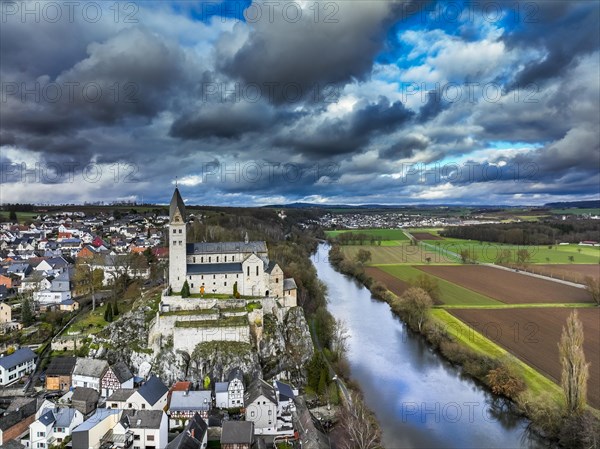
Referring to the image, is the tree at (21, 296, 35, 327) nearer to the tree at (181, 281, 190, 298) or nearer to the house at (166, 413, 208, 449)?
the tree at (181, 281, 190, 298)

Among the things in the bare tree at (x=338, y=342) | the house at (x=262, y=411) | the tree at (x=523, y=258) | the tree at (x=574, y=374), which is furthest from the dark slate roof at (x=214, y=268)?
the tree at (x=523, y=258)

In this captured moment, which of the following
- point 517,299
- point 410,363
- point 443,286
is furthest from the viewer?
point 443,286

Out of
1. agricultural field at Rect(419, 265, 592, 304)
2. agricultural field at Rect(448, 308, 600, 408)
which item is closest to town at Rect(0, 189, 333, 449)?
agricultural field at Rect(448, 308, 600, 408)

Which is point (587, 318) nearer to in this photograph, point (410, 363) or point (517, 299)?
point (517, 299)

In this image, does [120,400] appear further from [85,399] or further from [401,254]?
[401,254]

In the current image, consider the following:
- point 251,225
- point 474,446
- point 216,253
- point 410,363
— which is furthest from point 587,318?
point 251,225

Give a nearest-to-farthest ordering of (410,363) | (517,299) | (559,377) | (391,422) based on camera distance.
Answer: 1. (391,422)
2. (559,377)
3. (410,363)
4. (517,299)

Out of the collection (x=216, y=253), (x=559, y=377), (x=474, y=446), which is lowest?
(x=474, y=446)
